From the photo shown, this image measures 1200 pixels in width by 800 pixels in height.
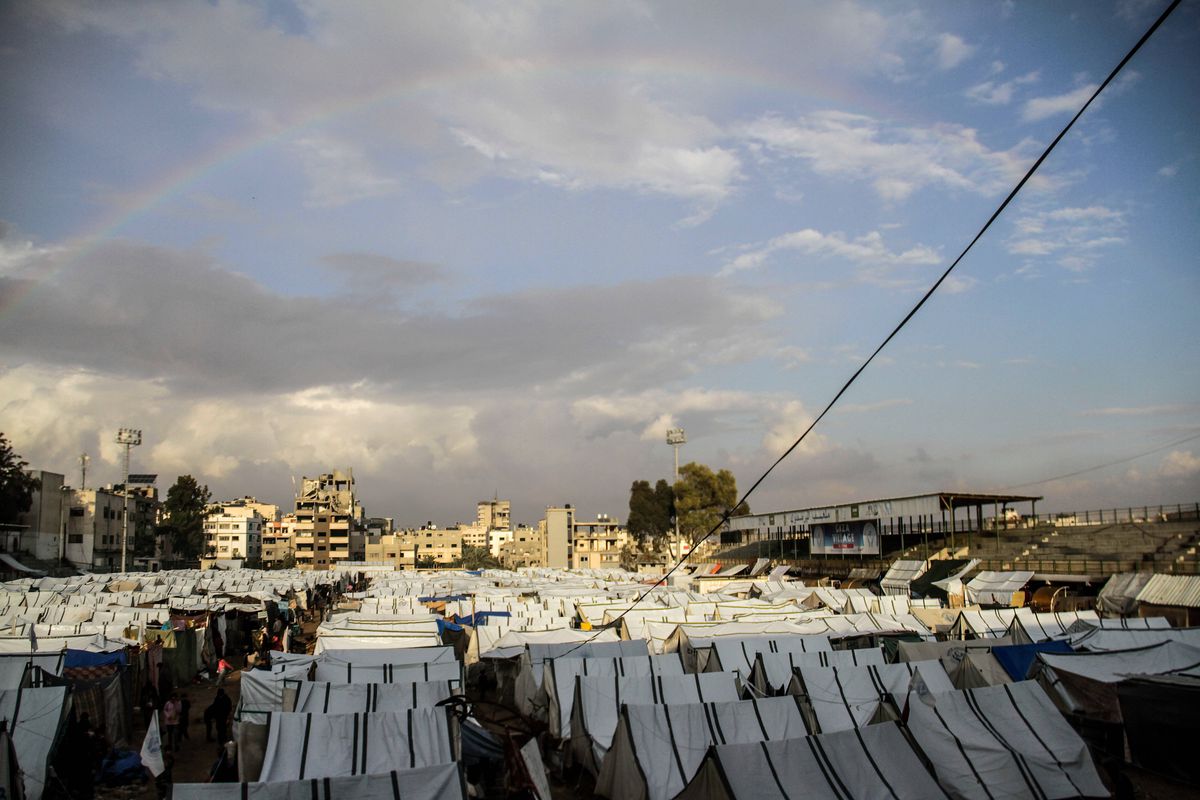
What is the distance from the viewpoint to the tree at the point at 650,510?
93.3 metres

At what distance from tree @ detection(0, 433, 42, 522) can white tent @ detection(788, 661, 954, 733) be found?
7468 centimetres

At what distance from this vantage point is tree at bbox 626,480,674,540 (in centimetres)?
9331

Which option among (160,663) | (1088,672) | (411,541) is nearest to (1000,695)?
(1088,672)

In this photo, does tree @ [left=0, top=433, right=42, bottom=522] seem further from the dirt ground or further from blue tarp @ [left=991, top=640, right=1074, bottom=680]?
blue tarp @ [left=991, top=640, right=1074, bottom=680]

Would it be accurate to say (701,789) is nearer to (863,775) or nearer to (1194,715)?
(863,775)

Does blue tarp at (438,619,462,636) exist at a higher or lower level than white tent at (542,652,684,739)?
lower

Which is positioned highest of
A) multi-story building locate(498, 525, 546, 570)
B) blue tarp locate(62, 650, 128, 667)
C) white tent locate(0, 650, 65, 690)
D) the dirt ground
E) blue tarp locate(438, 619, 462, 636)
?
white tent locate(0, 650, 65, 690)

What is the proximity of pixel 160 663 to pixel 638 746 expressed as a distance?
15.6 meters

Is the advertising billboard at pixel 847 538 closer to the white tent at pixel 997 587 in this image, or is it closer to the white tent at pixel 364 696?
the white tent at pixel 997 587

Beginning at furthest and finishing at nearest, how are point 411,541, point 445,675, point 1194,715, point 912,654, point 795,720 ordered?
point 411,541
point 912,654
point 445,675
point 1194,715
point 795,720

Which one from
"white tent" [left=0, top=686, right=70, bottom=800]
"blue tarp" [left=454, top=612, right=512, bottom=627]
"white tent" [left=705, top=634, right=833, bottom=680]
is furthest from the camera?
"blue tarp" [left=454, top=612, right=512, bottom=627]

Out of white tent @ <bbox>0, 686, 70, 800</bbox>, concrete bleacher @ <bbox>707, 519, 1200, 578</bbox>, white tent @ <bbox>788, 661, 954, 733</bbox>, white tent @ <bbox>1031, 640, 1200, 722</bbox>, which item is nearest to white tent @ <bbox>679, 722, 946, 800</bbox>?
white tent @ <bbox>788, 661, 954, 733</bbox>

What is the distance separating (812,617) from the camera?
2516cm

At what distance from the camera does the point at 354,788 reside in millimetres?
8320
